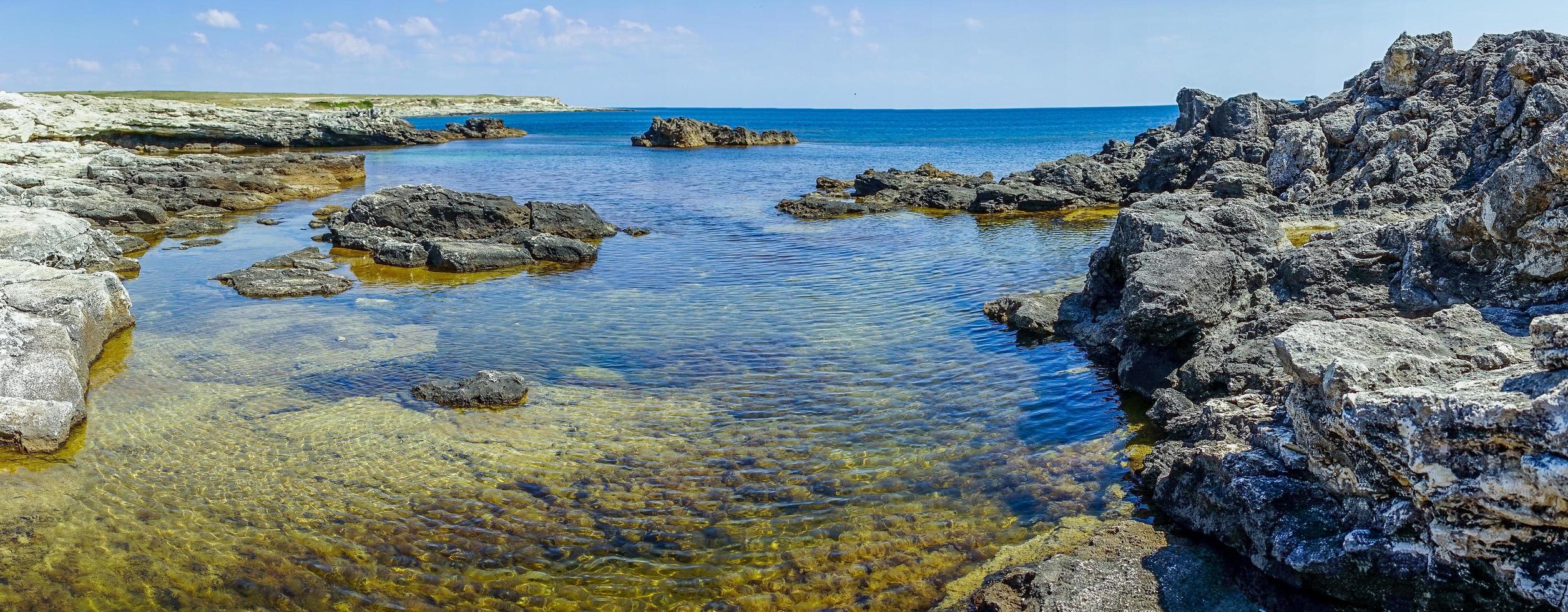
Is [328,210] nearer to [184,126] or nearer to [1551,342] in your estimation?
[1551,342]

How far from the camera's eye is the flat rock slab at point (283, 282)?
20.7 m

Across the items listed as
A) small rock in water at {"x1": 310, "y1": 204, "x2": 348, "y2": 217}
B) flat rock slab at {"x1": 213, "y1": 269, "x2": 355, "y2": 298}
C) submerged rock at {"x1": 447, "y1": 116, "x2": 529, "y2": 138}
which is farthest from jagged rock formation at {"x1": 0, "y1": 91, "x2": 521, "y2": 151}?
flat rock slab at {"x1": 213, "y1": 269, "x2": 355, "y2": 298}

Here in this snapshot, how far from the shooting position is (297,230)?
103ft

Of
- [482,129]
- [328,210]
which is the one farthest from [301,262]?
[482,129]

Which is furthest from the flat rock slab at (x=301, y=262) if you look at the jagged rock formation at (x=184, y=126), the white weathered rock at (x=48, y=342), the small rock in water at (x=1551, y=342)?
the jagged rock formation at (x=184, y=126)

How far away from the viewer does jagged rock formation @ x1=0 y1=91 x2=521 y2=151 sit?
62.7 metres

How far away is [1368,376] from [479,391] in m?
11.1

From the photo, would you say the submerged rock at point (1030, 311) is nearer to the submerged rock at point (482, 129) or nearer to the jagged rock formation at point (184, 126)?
the jagged rock formation at point (184, 126)

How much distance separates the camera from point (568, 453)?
453 inches

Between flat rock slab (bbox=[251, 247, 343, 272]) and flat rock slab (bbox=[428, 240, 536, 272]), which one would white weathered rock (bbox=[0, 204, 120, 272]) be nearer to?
flat rock slab (bbox=[251, 247, 343, 272])

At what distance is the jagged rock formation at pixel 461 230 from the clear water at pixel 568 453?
7.11 ft

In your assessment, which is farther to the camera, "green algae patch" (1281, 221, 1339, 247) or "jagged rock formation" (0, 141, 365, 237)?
"jagged rock formation" (0, 141, 365, 237)

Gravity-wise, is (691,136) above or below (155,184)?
above

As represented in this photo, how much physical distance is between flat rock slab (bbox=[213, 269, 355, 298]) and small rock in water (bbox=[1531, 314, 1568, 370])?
21.7 meters
